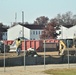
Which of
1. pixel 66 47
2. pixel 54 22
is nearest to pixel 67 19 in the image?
pixel 54 22

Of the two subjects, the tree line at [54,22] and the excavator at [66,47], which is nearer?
the excavator at [66,47]

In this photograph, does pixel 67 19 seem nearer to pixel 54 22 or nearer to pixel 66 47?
pixel 54 22

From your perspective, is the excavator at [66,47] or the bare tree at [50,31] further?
the bare tree at [50,31]

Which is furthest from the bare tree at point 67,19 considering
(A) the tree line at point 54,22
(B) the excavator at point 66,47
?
(B) the excavator at point 66,47

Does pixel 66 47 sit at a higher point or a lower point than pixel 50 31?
lower

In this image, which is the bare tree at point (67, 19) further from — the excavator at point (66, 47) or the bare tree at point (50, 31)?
the excavator at point (66, 47)

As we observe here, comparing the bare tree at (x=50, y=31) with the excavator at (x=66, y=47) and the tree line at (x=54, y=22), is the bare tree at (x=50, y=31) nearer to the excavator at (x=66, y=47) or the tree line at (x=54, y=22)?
the tree line at (x=54, y=22)

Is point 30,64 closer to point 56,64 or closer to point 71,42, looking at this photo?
point 56,64

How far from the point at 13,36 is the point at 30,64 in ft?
322

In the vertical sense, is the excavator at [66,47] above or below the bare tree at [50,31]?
below

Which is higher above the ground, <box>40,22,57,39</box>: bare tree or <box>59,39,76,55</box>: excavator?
<box>40,22,57,39</box>: bare tree

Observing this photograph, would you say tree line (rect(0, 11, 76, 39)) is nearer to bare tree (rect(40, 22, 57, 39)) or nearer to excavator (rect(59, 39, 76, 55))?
bare tree (rect(40, 22, 57, 39))

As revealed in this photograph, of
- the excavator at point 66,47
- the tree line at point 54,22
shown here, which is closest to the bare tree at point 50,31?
the tree line at point 54,22

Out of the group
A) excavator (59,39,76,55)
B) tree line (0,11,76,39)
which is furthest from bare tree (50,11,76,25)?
excavator (59,39,76,55)
